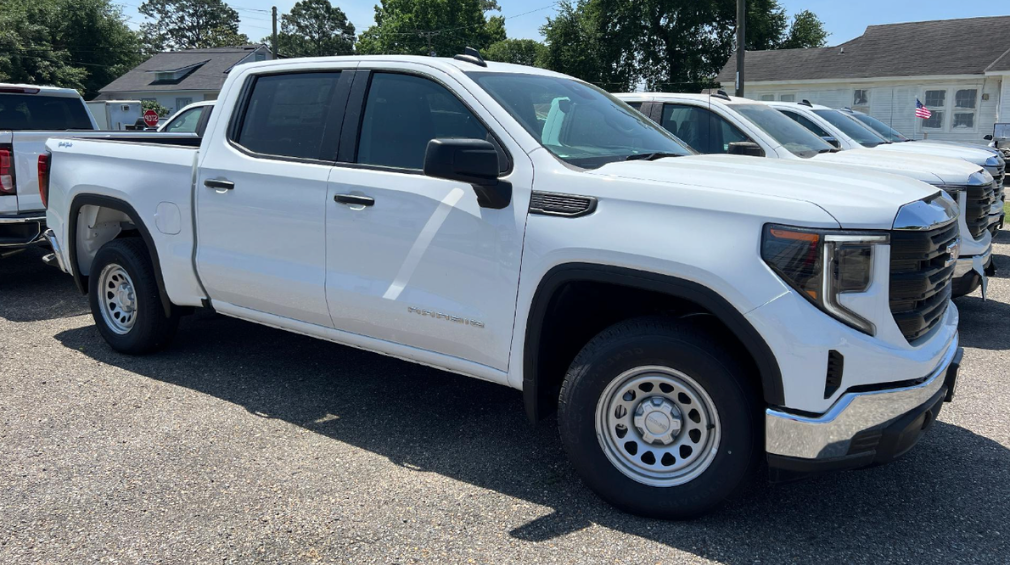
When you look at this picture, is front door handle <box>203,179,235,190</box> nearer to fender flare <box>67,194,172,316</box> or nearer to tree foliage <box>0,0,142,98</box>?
fender flare <box>67,194,172,316</box>

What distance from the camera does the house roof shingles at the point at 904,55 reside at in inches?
1094

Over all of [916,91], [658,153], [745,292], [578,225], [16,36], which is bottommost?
[745,292]

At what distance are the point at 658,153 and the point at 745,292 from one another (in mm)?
1332

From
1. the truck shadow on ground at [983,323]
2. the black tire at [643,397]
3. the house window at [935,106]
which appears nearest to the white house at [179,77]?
the house window at [935,106]

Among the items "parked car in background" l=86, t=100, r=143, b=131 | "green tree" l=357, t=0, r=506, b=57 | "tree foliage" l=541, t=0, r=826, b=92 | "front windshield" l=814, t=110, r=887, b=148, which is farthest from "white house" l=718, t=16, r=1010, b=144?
"green tree" l=357, t=0, r=506, b=57

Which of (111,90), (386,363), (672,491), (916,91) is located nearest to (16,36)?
(111,90)

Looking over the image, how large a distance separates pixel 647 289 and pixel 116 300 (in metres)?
4.10

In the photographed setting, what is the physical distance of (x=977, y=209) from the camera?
6816mm

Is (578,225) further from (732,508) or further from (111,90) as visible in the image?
(111,90)

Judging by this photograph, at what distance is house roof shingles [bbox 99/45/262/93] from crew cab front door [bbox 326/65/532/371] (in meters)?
49.7

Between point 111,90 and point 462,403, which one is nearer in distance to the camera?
point 462,403

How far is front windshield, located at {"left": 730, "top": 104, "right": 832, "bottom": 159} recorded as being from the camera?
26.1 feet

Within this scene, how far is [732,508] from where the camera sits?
3596 millimetres

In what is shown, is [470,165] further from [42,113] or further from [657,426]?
[42,113]
